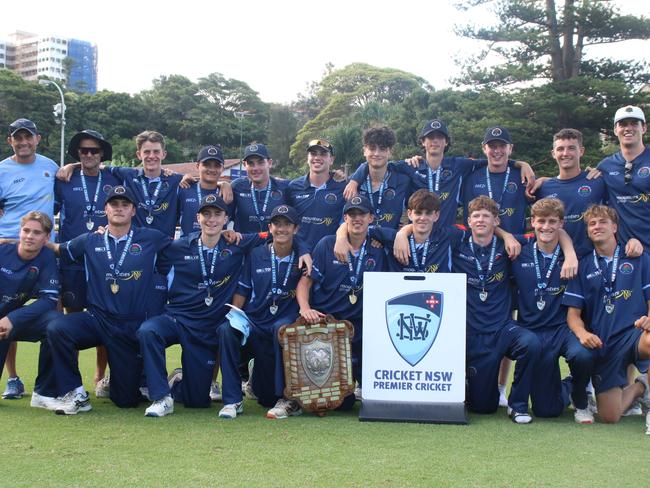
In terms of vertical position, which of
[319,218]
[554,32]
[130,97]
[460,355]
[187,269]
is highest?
[130,97]

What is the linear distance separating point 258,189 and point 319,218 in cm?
68

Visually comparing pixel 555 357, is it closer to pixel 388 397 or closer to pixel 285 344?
pixel 388 397

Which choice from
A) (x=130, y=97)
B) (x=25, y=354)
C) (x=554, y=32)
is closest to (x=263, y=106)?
(x=130, y=97)

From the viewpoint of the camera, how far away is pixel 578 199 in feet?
21.1

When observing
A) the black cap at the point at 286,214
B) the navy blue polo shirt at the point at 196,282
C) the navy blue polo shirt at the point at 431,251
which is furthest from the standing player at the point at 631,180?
the navy blue polo shirt at the point at 196,282

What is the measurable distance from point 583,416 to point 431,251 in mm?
1799

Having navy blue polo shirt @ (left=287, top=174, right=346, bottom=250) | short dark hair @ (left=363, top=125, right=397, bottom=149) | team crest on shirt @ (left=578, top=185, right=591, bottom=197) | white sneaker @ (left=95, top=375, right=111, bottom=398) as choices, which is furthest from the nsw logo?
white sneaker @ (left=95, top=375, right=111, bottom=398)

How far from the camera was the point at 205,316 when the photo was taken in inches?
240

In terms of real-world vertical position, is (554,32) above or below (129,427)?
above

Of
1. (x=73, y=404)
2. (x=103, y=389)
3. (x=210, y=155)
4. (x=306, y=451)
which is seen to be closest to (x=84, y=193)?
(x=210, y=155)

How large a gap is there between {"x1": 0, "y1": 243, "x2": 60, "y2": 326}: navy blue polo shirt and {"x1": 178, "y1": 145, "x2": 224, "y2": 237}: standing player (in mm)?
1364

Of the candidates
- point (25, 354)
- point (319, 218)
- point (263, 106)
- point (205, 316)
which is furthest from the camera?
point (263, 106)

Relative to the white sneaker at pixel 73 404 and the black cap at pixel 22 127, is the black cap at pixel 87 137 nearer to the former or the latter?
the black cap at pixel 22 127

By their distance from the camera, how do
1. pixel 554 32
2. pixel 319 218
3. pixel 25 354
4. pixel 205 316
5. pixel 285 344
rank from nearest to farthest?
pixel 285 344 < pixel 205 316 < pixel 319 218 < pixel 25 354 < pixel 554 32
